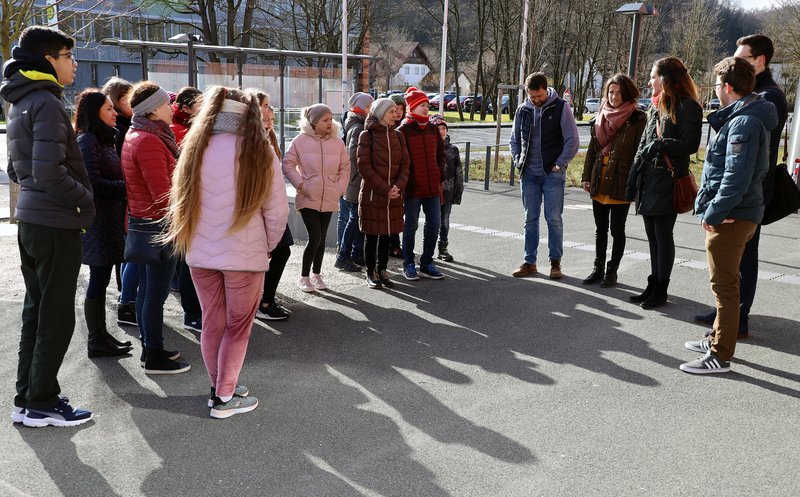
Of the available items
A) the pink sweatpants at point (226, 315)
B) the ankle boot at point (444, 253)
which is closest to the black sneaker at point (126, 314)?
the pink sweatpants at point (226, 315)

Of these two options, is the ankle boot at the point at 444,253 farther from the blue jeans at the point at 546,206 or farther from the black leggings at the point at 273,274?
the black leggings at the point at 273,274

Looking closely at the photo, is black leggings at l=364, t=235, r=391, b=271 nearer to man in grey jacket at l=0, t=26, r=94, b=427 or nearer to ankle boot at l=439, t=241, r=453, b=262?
ankle boot at l=439, t=241, r=453, b=262

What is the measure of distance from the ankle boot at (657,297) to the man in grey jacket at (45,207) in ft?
15.4

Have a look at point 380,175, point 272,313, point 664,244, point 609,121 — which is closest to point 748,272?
point 664,244

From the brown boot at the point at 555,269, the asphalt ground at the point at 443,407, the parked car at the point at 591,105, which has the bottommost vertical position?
the asphalt ground at the point at 443,407

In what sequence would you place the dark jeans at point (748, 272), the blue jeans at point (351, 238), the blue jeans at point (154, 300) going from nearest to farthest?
the blue jeans at point (154, 300)
the dark jeans at point (748, 272)
the blue jeans at point (351, 238)

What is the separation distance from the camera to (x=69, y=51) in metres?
4.06

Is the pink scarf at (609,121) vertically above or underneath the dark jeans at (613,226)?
above

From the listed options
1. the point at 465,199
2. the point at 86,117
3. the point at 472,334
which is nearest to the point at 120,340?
the point at 86,117

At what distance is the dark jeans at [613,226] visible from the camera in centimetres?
720

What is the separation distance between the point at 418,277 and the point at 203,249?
391 centimetres

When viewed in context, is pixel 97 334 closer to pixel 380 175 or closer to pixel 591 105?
pixel 380 175

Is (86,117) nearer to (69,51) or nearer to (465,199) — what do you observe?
(69,51)

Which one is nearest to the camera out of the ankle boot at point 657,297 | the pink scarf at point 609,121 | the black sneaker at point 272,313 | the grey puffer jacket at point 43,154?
the grey puffer jacket at point 43,154
